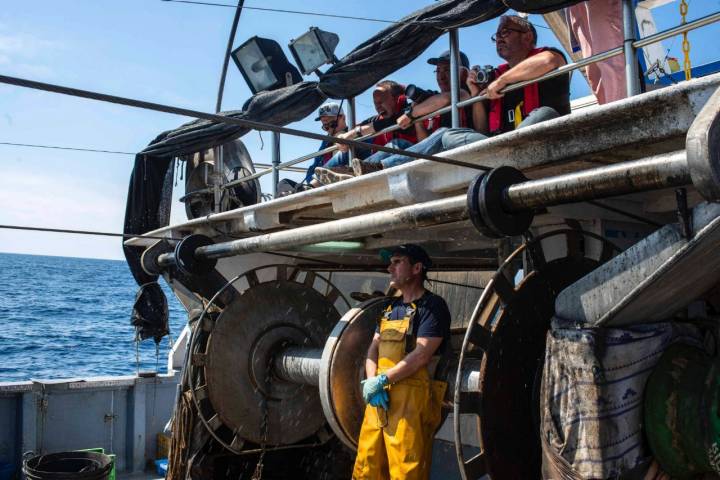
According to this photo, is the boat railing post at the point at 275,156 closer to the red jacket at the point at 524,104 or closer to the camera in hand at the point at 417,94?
the camera in hand at the point at 417,94

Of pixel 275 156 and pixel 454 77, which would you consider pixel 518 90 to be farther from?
pixel 275 156

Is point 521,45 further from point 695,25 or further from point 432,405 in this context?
point 432,405

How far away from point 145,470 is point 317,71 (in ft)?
19.7

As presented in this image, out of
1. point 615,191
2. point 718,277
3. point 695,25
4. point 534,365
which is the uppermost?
point 695,25

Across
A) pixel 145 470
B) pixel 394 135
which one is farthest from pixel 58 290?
pixel 394 135

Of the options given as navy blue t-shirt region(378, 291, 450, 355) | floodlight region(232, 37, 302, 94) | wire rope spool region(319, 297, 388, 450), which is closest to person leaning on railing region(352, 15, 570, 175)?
navy blue t-shirt region(378, 291, 450, 355)

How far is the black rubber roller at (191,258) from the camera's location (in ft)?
20.9

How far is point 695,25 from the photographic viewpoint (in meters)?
3.49

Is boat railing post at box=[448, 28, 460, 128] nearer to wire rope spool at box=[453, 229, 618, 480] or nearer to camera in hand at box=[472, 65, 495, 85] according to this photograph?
camera in hand at box=[472, 65, 495, 85]

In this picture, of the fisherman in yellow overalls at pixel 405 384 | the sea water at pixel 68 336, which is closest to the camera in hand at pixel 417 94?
the fisherman in yellow overalls at pixel 405 384

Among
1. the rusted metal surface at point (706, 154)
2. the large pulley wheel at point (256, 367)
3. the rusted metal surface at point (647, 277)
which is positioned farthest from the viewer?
the large pulley wheel at point (256, 367)

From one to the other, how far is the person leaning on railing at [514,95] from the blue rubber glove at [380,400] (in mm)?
1577

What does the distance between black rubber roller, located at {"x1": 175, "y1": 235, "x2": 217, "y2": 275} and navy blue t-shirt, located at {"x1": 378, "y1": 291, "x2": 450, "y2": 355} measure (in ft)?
7.14

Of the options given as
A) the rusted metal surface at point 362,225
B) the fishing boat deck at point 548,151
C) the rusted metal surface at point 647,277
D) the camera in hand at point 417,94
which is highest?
the camera in hand at point 417,94
